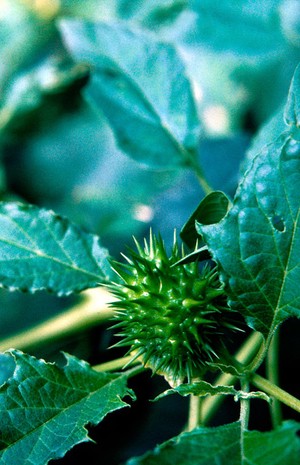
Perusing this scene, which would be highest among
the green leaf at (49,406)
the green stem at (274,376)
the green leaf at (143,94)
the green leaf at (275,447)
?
the green leaf at (143,94)

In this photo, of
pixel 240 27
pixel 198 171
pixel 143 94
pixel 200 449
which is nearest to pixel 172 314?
pixel 200 449

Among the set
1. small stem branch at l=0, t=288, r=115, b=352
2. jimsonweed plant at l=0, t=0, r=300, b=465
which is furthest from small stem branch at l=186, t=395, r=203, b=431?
small stem branch at l=0, t=288, r=115, b=352

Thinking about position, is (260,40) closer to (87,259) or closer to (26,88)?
(26,88)

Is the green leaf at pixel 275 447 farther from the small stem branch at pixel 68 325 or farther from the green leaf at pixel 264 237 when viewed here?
the small stem branch at pixel 68 325

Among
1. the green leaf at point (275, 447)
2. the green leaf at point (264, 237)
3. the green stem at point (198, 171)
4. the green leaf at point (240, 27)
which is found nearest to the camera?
the green leaf at point (275, 447)

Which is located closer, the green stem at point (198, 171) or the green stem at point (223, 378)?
the green stem at point (223, 378)

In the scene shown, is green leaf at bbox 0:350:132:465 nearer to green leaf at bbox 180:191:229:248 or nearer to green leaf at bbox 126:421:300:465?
green leaf at bbox 126:421:300:465

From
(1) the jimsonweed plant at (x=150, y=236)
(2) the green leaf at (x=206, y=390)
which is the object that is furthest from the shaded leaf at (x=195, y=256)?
(2) the green leaf at (x=206, y=390)
